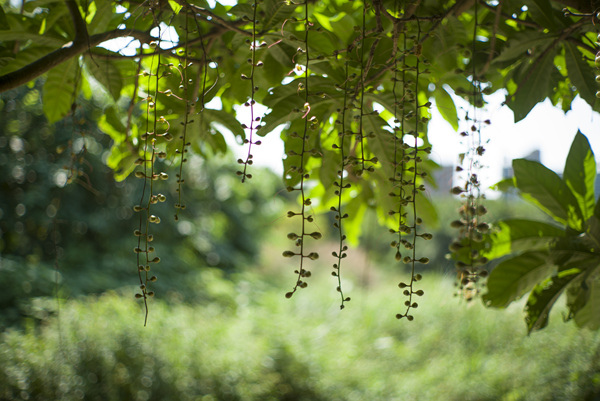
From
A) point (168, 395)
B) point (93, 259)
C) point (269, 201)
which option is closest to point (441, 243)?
point (269, 201)

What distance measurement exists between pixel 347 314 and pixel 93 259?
2808mm

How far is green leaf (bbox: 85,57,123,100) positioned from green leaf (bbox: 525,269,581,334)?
2.84 feet

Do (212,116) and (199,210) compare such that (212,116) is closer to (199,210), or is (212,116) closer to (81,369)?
(81,369)

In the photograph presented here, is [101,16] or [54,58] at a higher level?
[101,16]

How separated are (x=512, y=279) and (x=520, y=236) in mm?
88

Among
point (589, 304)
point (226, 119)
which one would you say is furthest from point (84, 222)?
point (589, 304)

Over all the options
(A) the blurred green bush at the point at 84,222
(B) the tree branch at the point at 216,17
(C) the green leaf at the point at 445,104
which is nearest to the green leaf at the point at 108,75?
(B) the tree branch at the point at 216,17

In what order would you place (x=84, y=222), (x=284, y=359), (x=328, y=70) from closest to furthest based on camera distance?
(x=328, y=70), (x=284, y=359), (x=84, y=222)

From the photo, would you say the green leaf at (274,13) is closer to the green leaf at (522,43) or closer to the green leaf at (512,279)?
the green leaf at (522,43)

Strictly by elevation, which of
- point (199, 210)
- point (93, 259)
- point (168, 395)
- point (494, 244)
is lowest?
point (168, 395)

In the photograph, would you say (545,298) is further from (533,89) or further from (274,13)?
(274,13)

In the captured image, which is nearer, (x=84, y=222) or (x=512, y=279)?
(x=512, y=279)

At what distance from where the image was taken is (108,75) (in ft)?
2.78

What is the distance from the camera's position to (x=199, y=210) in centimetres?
626
